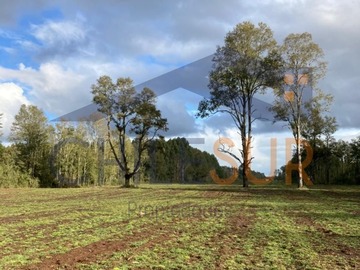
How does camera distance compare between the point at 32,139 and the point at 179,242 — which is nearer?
the point at 179,242

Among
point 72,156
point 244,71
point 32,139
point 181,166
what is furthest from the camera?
point 181,166

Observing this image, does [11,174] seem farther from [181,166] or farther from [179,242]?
[181,166]

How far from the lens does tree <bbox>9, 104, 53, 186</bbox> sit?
46438mm

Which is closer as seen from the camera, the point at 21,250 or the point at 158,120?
the point at 21,250

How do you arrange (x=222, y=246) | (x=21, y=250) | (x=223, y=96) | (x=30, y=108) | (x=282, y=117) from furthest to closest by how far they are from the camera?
(x=30, y=108)
(x=282, y=117)
(x=223, y=96)
(x=222, y=246)
(x=21, y=250)

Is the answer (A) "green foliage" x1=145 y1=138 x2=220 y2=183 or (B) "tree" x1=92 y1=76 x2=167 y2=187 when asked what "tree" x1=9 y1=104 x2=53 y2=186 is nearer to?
(B) "tree" x1=92 y1=76 x2=167 y2=187

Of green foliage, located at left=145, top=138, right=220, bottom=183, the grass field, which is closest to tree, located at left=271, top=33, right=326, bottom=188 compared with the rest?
the grass field

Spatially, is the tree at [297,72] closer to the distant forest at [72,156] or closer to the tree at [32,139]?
the distant forest at [72,156]

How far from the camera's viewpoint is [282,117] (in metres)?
37.4

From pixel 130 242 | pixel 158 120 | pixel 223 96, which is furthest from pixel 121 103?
pixel 130 242

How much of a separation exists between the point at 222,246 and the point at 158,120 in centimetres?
3346

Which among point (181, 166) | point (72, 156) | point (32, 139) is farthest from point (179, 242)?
point (181, 166)

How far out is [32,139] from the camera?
47.3 metres

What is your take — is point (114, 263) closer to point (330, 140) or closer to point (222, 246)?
point (222, 246)
